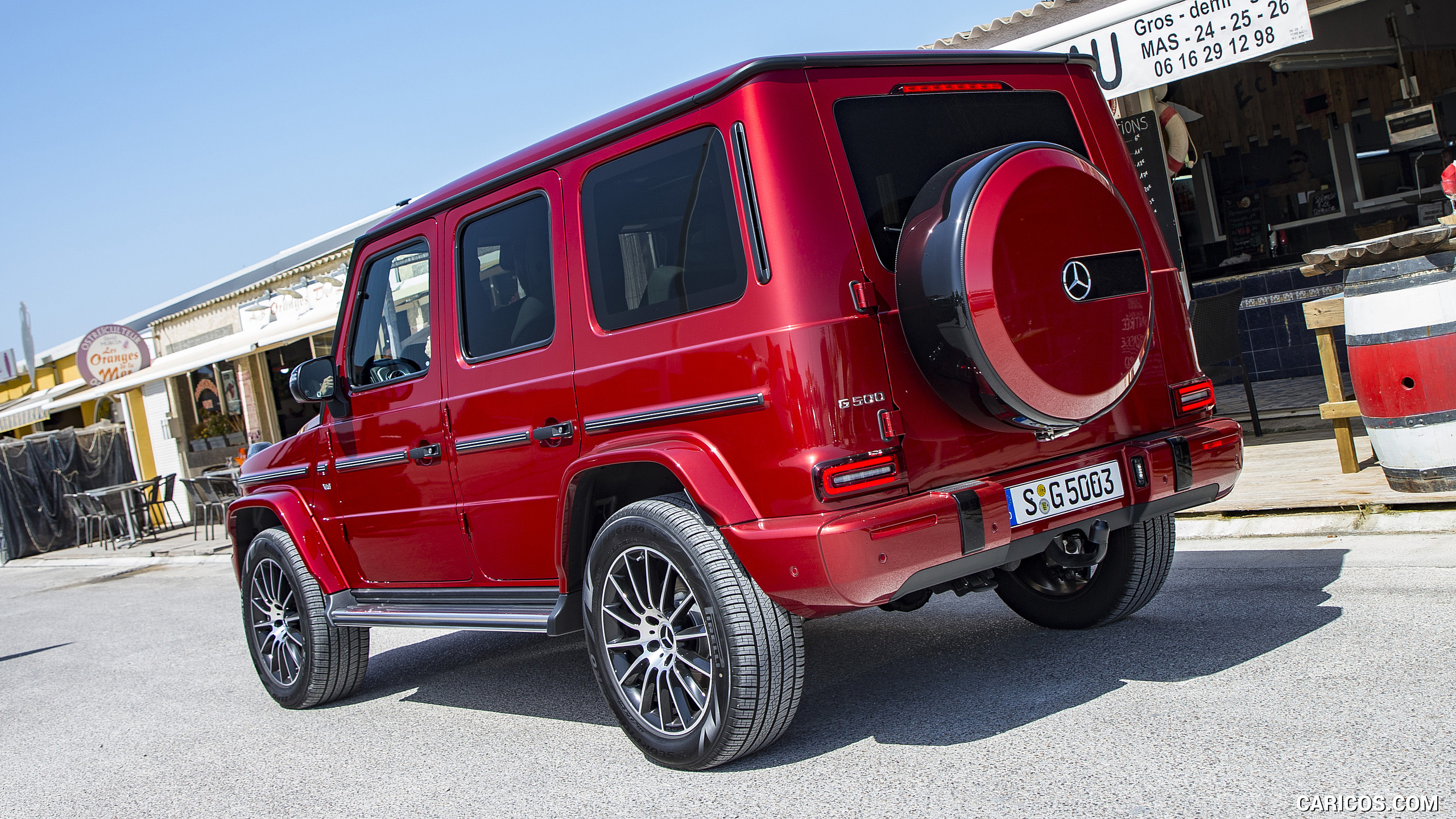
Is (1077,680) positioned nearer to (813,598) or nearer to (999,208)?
(813,598)

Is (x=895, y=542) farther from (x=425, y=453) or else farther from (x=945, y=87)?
(x=425, y=453)

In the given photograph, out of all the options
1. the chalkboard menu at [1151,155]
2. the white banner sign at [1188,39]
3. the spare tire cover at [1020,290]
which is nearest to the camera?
the spare tire cover at [1020,290]

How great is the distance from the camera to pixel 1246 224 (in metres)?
13.1

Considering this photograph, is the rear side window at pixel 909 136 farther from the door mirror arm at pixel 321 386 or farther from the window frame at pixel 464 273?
the door mirror arm at pixel 321 386

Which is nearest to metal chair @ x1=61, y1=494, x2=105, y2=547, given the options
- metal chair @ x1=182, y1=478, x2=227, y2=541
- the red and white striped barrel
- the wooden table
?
metal chair @ x1=182, y1=478, x2=227, y2=541

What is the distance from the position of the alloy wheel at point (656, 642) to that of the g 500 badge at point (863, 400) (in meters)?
0.72

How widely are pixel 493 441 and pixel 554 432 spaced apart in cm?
39

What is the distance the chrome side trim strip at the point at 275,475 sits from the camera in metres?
5.30

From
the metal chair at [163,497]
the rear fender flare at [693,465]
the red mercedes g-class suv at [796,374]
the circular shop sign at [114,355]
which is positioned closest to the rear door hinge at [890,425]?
the red mercedes g-class suv at [796,374]

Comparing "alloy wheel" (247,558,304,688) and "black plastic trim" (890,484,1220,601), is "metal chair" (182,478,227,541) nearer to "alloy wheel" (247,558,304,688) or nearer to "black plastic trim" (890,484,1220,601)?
Result: "alloy wheel" (247,558,304,688)

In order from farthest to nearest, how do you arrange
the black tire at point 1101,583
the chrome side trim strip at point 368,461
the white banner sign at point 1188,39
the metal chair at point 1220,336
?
the metal chair at point 1220,336, the white banner sign at point 1188,39, the chrome side trim strip at point 368,461, the black tire at point 1101,583

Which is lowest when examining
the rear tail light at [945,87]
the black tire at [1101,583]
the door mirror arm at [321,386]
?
the black tire at [1101,583]

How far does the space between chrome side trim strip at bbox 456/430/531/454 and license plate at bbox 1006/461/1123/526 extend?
1.67 metres

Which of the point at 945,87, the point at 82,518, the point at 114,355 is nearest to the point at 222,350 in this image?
the point at 82,518
